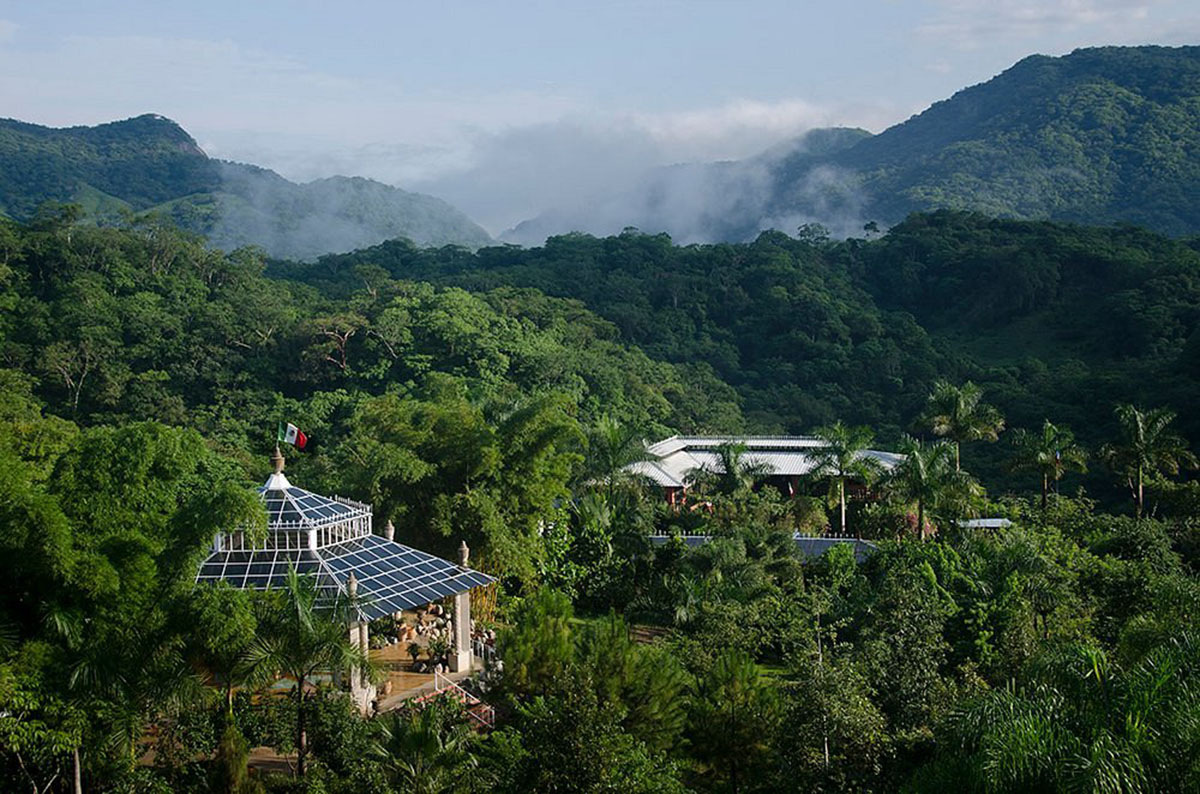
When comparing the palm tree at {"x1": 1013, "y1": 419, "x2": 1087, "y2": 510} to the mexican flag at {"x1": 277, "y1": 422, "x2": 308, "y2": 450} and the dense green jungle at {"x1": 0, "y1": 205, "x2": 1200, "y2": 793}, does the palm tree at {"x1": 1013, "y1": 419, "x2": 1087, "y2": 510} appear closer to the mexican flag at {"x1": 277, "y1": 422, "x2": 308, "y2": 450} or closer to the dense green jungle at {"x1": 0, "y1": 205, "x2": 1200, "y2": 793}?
the dense green jungle at {"x1": 0, "y1": 205, "x2": 1200, "y2": 793}

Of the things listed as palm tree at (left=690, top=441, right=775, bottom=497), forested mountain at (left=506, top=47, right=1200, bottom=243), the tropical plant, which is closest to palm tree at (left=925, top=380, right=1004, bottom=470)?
palm tree at (left=690, top=441, right=775, bottom=497)

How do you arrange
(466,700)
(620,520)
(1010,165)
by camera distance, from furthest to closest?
(1010,165) < (620,520) < (466,700)

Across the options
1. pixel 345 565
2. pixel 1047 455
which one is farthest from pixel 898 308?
pixel 345 565

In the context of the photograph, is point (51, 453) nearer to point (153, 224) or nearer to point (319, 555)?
point (319, 555)

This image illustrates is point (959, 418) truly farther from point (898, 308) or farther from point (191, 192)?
point (191, 192)

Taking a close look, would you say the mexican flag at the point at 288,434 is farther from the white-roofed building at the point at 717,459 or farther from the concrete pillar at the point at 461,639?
the white-roofed building at the point at 717,459

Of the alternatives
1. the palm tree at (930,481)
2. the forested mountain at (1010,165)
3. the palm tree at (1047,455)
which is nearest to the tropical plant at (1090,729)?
the palm tree at (930,481)
